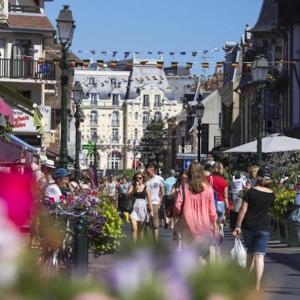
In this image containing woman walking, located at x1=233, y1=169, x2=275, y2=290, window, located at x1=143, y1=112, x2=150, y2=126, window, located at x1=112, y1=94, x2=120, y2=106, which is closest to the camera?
woman walking, located at x1=233, y1=169, x2=275, y2=290

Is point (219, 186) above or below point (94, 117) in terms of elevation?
below

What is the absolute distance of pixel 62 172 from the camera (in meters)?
16.3

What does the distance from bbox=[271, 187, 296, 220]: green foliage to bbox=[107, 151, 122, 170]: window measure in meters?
158

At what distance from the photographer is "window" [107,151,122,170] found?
18000cm

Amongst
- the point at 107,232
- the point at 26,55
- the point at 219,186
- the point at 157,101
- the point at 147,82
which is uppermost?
the point at 147,82

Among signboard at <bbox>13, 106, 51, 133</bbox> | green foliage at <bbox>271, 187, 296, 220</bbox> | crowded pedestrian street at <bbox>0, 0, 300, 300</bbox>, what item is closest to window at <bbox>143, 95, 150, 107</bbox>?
crowded pedestrian street at <bbox>0, 0, 300, 300</bbox>

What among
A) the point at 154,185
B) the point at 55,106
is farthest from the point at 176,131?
the point at 154,185

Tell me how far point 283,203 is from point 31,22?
2634 cm

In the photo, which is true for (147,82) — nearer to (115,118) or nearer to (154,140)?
(115,118)

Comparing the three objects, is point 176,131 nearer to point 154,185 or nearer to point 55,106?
point 55,106

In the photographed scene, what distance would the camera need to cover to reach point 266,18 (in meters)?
59.8

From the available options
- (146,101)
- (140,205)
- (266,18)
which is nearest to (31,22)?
(266,18)

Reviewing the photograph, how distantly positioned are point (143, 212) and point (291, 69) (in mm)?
35412

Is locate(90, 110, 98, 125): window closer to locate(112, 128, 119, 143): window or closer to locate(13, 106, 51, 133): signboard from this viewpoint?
locate(112, 128, 119, 143): window
